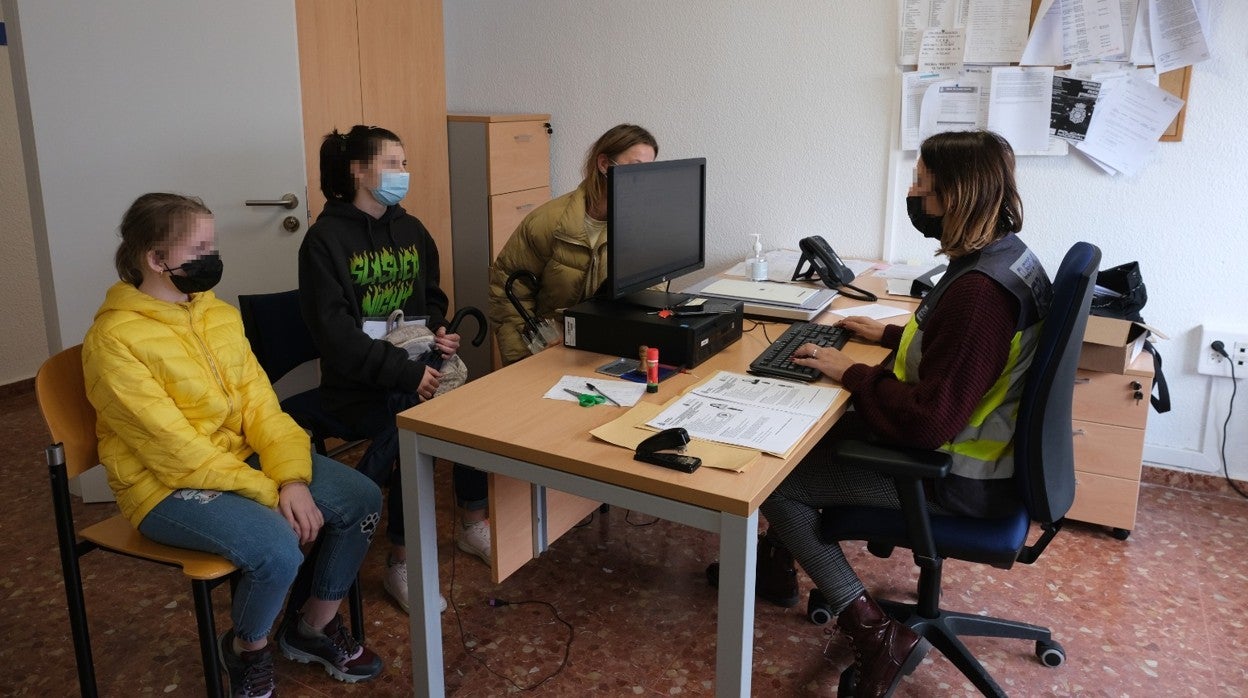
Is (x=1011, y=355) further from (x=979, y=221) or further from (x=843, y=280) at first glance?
(x=843, y=280)

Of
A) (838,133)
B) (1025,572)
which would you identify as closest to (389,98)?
(838,133)

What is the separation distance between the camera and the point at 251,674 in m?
1.97

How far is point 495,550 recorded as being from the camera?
1.96m

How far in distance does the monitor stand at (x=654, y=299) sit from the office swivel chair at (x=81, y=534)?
41.6 inches

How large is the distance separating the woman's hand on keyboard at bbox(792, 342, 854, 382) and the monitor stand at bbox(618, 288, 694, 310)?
35 cm

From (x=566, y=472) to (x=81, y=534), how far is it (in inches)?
40.0

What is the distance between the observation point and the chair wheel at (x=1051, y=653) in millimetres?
2186

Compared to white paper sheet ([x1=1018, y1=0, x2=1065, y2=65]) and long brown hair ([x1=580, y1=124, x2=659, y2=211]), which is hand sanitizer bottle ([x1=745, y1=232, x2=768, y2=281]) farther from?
white paper sheet ([x1=1018, y1=0, x2=1065, y2=65])

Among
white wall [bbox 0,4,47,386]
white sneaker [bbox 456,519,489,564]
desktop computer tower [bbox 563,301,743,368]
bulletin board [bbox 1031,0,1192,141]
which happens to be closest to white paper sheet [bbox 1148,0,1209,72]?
bulletin board [bbox 1031,0,1192,141]

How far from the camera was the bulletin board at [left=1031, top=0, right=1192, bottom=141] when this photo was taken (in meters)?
2.86

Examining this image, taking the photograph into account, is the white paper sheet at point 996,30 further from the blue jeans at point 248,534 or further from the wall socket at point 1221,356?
the blue jeans at point 248,534

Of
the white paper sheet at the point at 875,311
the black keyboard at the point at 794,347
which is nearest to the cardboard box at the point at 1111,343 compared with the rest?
the white paper sheet at the point at 875,311

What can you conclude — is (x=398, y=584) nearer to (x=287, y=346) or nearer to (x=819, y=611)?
(x=287, y=346)

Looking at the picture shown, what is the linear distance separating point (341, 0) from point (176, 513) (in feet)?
6.68
